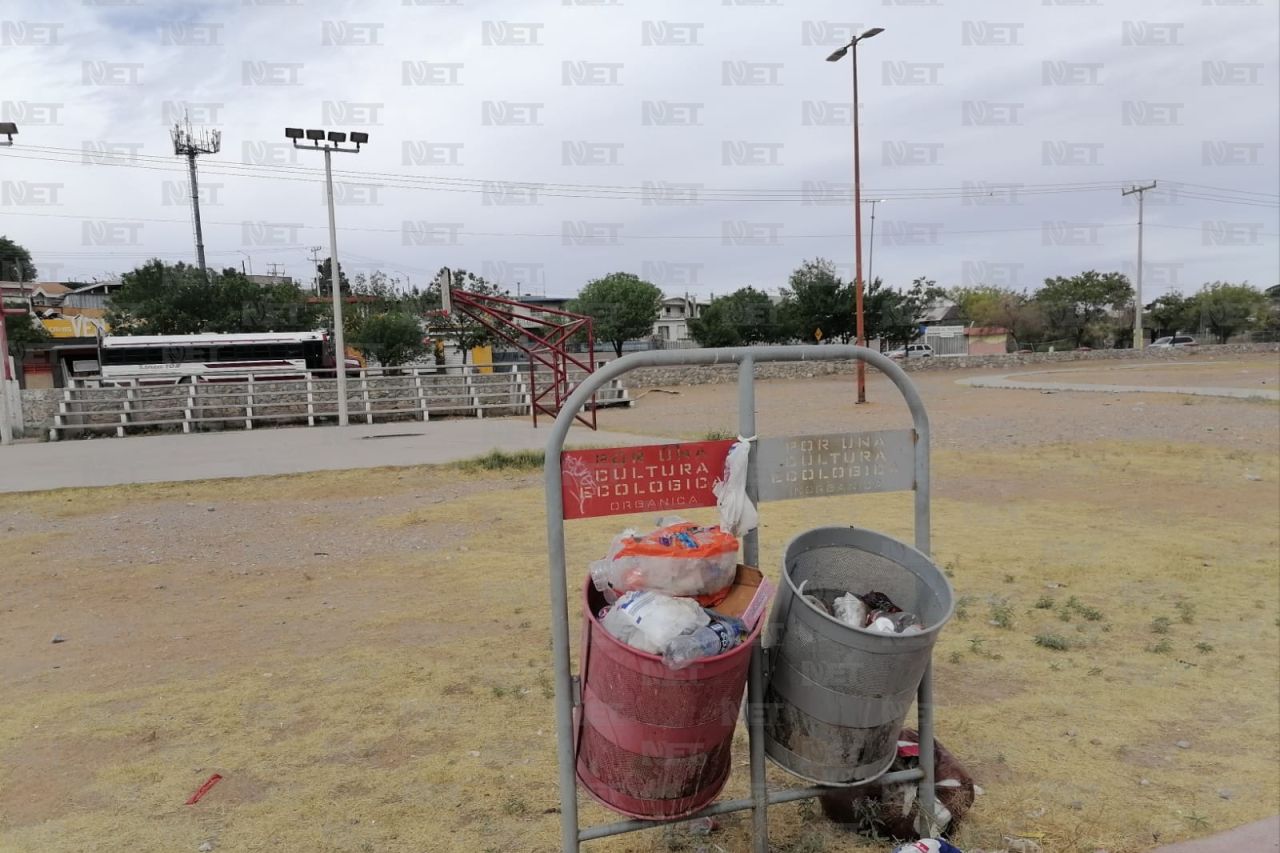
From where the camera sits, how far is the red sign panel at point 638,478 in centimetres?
245

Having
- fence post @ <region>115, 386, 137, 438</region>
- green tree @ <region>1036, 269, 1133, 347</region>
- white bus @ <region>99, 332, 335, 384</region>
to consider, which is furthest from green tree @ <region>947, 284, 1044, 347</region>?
fence post @ <region>115, 386, 137, 438</region>

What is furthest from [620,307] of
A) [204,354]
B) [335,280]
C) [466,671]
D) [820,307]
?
[466,671]

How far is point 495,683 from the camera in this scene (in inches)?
159

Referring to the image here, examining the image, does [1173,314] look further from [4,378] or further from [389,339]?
[4,378]

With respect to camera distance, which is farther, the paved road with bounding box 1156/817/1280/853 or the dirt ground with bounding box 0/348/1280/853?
the dirt ground with bounding box 0/348/1280/853

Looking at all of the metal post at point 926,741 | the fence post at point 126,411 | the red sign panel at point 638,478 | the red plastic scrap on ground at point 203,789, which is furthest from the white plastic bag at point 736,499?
the fence post at point 126,411

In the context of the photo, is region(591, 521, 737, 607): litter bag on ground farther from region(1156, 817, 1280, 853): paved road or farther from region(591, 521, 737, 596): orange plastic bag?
region(1156, 817, 1280, 853): paved road

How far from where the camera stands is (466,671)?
13.7 feet

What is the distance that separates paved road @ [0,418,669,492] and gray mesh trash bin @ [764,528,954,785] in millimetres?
10282

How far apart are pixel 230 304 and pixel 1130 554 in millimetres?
44598

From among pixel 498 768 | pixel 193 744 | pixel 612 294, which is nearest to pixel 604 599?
pixel 498 768

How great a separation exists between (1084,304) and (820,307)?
1310 inches

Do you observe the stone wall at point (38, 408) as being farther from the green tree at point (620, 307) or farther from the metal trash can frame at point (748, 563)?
the green tree at point (620, 307)

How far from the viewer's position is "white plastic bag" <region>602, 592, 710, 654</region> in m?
2.20
